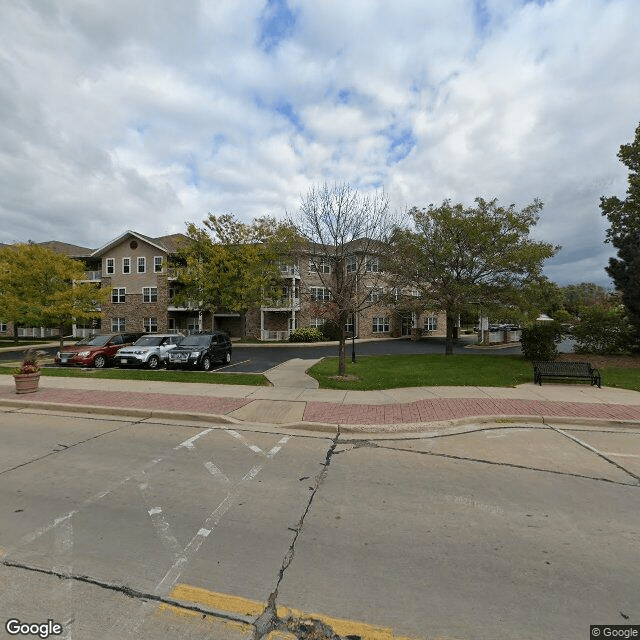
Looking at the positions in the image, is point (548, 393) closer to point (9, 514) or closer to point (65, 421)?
point (9, 514)

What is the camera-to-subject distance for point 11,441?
6.54m

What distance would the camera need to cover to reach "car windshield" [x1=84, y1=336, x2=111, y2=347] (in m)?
18.4

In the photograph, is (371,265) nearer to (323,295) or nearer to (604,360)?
(323,295)

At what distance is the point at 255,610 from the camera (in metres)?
2.61

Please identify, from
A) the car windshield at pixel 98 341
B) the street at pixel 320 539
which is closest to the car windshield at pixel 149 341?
the car windshield at pixel 98 341

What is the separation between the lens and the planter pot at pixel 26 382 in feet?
34.0

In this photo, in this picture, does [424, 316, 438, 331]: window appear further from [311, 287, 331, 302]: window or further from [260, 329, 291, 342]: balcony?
[260, 329, 291, 342]: balcony

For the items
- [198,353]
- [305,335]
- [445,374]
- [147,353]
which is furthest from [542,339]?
[305,335]

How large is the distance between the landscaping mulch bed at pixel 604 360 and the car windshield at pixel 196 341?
55.1ft

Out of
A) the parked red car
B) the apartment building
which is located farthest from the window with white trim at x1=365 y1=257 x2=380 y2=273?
the apartment building

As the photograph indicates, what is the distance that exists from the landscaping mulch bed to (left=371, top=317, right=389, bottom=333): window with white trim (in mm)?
21147

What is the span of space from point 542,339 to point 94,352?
2131 cm

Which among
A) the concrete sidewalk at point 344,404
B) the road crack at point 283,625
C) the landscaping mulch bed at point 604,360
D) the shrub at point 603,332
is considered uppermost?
the shrub at point 603,332

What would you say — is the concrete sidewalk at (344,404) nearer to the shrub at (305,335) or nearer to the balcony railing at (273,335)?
the shrub at (305,335)
